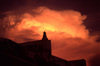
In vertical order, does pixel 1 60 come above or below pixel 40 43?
below

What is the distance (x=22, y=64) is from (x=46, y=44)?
936 cm

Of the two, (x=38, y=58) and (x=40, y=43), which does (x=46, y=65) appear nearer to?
(x=38, y=58)

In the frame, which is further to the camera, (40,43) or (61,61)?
(61,61)

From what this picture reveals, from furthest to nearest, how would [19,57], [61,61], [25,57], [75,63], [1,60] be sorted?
[75,63], [61,61], [25,57], [19,57], [1,60]

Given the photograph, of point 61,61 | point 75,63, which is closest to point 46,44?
point 61,61

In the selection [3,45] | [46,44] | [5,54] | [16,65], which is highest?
[46,44]

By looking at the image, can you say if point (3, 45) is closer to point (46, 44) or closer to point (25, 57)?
point (25, 57)

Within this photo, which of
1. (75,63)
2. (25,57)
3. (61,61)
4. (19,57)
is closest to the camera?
(19,57)

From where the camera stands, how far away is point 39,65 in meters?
14.0

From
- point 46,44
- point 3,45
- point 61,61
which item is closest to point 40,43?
point 46,44

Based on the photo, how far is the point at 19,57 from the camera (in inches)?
466

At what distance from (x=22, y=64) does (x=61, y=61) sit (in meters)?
12.7

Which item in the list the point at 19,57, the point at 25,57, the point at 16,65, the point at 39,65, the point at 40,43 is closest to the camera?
the point at 16,65

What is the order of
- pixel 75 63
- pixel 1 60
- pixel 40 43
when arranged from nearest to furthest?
pixel 1 60
pixel 40 43
pixel 75 63
